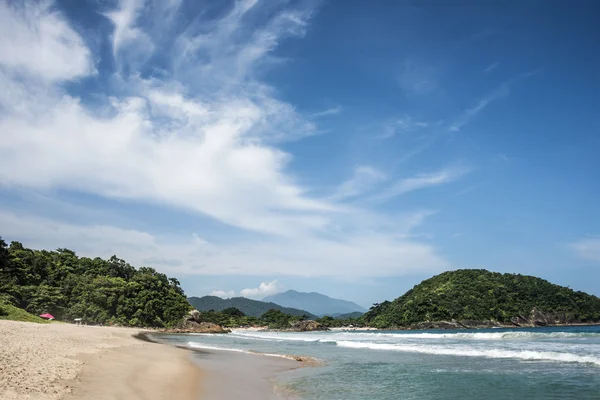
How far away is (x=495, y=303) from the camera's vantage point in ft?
341

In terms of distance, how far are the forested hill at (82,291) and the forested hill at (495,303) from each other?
225ft

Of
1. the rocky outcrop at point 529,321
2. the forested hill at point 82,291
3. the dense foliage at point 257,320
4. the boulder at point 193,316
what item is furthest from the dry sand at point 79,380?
the dense foliage at point 257,320

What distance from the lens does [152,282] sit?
90062 millimetres

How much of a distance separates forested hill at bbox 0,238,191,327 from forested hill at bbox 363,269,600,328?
225 ft

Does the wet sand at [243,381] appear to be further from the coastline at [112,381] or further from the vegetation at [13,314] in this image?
the vegetation at [13,314]

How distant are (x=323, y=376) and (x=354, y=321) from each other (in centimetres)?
13252

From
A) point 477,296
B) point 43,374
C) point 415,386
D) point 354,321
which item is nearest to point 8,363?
point 43,374

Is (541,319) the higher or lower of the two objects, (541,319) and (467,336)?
the higher

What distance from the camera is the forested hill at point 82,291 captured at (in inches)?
2650

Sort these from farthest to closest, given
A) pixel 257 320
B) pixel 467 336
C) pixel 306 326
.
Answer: pixel 257 320
pixel 306 326
pixel 467 336

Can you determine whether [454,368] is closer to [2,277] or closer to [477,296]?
[2,277]

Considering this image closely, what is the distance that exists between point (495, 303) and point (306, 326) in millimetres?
57102

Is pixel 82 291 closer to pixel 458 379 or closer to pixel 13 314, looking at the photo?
pixel 13 314

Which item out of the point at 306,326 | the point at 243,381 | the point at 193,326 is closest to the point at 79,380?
the point at 243,381
